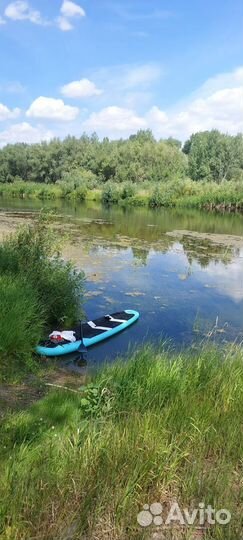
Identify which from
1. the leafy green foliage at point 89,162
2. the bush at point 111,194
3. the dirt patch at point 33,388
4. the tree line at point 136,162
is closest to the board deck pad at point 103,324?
the dirt patch at point 33,388

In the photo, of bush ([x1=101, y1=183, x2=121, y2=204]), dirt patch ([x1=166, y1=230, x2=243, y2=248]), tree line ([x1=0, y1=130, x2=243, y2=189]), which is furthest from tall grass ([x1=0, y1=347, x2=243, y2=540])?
tree line ([x1=0, y1=130, x2=243, y2=189])

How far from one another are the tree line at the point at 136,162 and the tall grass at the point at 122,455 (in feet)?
158

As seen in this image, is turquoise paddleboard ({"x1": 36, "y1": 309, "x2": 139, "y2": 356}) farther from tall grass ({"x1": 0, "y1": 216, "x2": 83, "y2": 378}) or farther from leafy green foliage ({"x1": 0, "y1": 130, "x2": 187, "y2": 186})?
leafy green foliage ({"x1": 0, "y1": 130, "x2": 187, "y2": 186})

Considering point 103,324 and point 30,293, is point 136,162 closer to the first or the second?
point 103,324

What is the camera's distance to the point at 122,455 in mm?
2656

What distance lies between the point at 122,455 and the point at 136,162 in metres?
56.4

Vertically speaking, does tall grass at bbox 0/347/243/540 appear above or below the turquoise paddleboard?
above

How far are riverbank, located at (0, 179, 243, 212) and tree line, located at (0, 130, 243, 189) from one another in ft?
11.4

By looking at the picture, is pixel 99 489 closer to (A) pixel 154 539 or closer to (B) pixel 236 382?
(A) pixel 154 539

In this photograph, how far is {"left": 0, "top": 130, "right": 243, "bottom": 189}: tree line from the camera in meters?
55.2

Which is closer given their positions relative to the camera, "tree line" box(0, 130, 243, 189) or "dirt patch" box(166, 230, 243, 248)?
"dirt patch" box(166, 230, 243, 248)

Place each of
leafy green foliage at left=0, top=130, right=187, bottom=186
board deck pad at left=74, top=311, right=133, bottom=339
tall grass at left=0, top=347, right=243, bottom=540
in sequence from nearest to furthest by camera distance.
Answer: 1. tall grass at left=0, top=347, right=243, bottom=540
2. board deck pad at left=74, top=311, right=133, bottom=339
3. leafy green foliage at left=0, top=130, right=187, bottom=186

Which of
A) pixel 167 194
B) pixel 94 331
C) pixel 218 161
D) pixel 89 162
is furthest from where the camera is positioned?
pixel 89 162

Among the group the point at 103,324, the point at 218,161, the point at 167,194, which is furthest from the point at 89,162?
the point at 103,324
